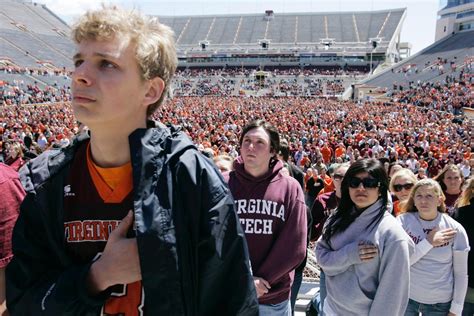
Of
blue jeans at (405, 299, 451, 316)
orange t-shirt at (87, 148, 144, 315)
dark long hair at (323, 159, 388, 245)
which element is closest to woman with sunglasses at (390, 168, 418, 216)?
blue jeans at (405, 299, 451, 316)

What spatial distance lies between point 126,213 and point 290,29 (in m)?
75.6

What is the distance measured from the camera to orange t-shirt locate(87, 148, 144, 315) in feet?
4.35

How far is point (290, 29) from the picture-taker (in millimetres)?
73062

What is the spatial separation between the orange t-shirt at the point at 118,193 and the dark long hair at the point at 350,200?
1494mm

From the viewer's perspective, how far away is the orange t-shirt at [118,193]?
4.35 ft

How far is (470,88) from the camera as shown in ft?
107

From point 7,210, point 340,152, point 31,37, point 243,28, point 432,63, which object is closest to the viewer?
point 7,210

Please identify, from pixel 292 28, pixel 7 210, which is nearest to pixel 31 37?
pixel 292 28

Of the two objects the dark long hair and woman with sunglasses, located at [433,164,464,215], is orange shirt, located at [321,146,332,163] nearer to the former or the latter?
woman with sunglasses, located at [433,164,464,215]

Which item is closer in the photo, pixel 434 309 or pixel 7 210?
pixel 7 210

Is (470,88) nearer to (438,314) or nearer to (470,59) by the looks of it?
(470,59)

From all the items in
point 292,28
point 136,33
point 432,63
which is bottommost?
point 136,33

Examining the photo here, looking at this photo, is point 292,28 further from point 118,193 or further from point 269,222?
point 118,193

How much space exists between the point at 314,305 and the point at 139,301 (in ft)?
6.63
